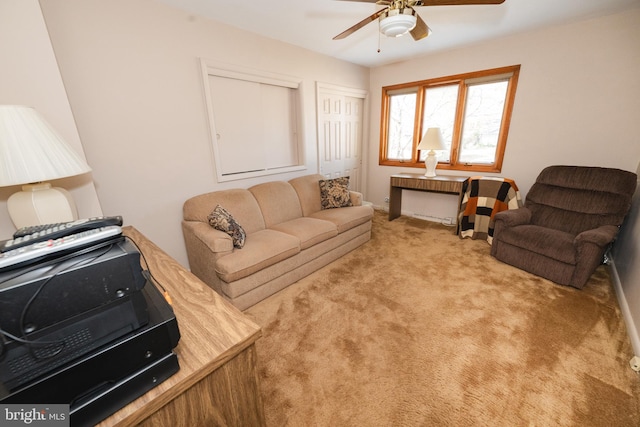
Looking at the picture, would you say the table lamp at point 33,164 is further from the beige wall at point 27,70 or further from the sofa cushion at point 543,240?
the sofa cushion at point 543,240

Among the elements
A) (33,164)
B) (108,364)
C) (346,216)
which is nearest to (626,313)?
(346,216)

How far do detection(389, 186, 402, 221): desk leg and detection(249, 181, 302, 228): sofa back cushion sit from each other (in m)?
1.72

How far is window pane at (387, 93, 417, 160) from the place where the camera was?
4023 mm

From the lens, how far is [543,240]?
7.57ft

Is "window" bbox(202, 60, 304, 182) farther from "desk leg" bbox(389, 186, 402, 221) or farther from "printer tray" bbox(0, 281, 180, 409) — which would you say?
"printer tray" bbox(0, 281, 180, 409)

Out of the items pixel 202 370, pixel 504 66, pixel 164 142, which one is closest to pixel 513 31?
pixel 504 66

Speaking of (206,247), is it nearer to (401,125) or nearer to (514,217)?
(514,217)

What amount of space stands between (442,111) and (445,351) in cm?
338

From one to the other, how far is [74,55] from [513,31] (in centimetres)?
421

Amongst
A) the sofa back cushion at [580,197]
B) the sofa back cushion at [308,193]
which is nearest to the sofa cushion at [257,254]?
the sofa back cushion at [308,193]

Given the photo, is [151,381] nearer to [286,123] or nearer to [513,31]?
[286,123]

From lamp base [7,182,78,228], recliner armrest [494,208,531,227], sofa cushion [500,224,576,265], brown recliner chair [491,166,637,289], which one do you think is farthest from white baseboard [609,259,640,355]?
lamp base [7,182,78,228]

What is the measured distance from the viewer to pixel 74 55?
1.77 metres

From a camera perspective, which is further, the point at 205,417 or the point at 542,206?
the point at 542,206
